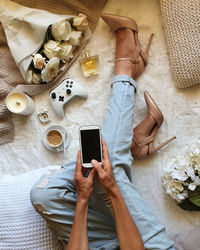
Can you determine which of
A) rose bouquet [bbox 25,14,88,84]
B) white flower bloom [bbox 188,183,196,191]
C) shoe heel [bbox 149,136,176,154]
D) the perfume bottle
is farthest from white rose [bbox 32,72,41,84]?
white flower bloom [bbox 188,183,196,191]

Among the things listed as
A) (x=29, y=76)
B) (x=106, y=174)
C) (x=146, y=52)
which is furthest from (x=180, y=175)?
(x=29, y=76)

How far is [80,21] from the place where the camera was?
48.5 inches

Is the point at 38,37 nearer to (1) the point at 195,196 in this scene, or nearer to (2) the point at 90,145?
(2) the point at 90,145

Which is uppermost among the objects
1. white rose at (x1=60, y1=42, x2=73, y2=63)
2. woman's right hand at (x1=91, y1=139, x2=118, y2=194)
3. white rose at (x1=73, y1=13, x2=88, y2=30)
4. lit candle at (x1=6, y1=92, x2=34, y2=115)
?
white rose at (x1=73, y1=13, x2=88, y2=30)

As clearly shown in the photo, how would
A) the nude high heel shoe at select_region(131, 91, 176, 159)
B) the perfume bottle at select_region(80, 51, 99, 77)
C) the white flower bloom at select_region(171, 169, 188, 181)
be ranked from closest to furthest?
1. the white flower bloom at select_region(171, 169, 188, 181)
2. the nude high heel shoe at select_region(131, 91, 176, 159)
3. the perfume bottle at select_region(80, 51, 99, 77)

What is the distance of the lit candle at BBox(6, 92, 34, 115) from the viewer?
1.23 meters

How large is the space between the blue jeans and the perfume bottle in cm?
24

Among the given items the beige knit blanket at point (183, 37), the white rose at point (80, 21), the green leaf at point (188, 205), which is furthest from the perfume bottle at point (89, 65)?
the green leaf at point (188, 205)

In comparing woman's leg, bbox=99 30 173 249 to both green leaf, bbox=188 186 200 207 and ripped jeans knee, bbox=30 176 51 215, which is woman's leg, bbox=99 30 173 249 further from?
ripped jeans knee, bbox=30 176 51 215

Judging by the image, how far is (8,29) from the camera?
1237mm

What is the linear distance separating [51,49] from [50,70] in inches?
3.7

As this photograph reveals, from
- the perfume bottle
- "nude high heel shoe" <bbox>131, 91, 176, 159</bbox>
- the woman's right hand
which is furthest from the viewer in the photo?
the perfume bottle

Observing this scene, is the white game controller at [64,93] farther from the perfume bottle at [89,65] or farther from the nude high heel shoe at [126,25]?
the nude high heel shoe at [126,25]

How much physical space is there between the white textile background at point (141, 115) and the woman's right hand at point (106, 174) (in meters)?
0.29
